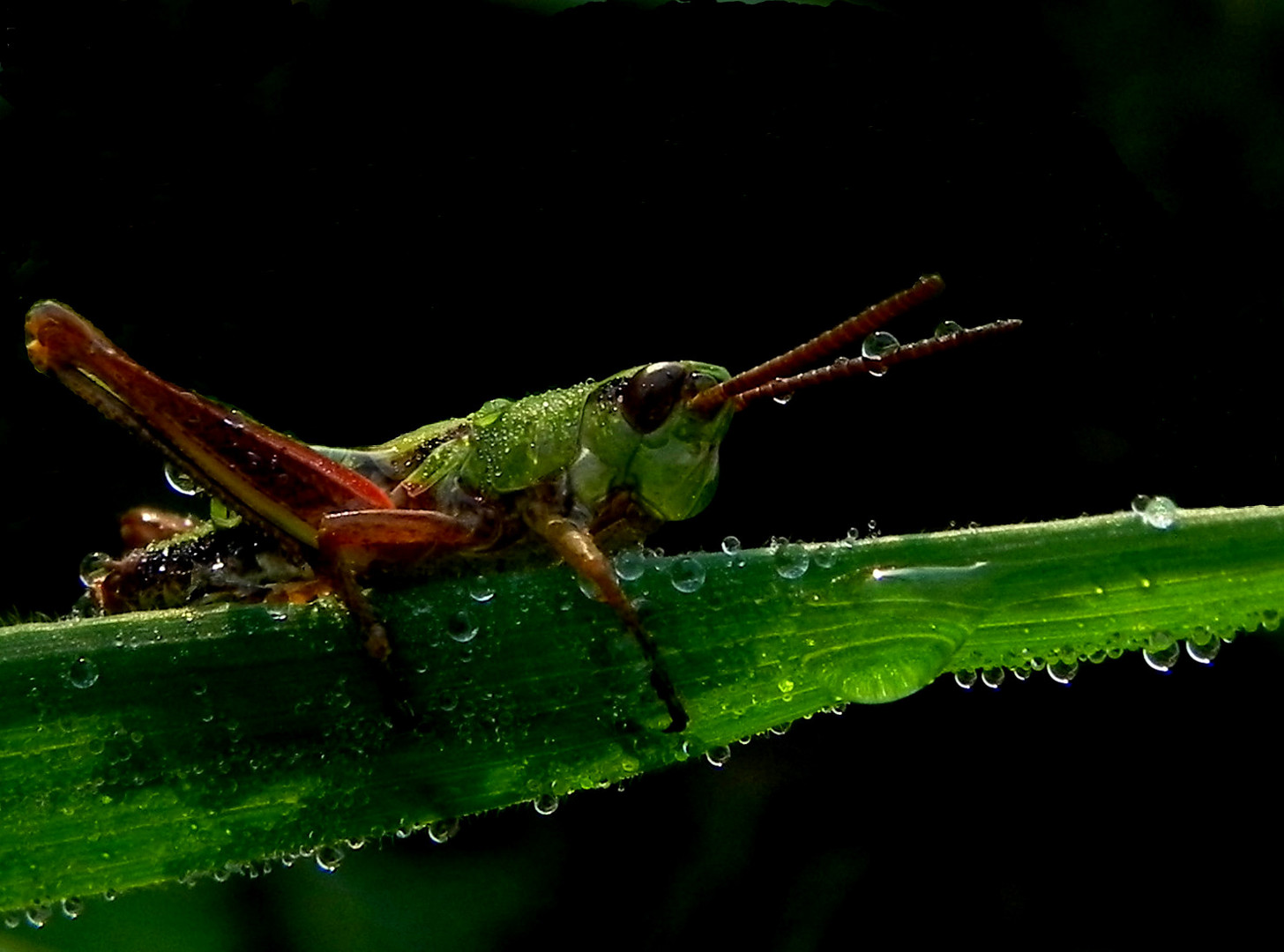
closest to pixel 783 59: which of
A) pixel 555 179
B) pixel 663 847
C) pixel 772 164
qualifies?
pixel 772 164

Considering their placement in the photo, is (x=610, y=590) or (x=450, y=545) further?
(x=450, y=545)

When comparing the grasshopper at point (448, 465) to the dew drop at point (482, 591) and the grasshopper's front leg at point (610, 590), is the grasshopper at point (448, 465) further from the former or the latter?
the dew drop at point (482, 591)

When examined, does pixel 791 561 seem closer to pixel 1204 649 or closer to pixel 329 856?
pixel 1204 649

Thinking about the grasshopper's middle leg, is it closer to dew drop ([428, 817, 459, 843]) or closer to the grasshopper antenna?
dew drop ([428, 817, 459, 843])

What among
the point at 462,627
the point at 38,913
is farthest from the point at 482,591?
the point at 38,913

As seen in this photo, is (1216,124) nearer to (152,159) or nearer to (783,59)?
(783,59)

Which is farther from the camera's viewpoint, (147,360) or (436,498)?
(147,360)
